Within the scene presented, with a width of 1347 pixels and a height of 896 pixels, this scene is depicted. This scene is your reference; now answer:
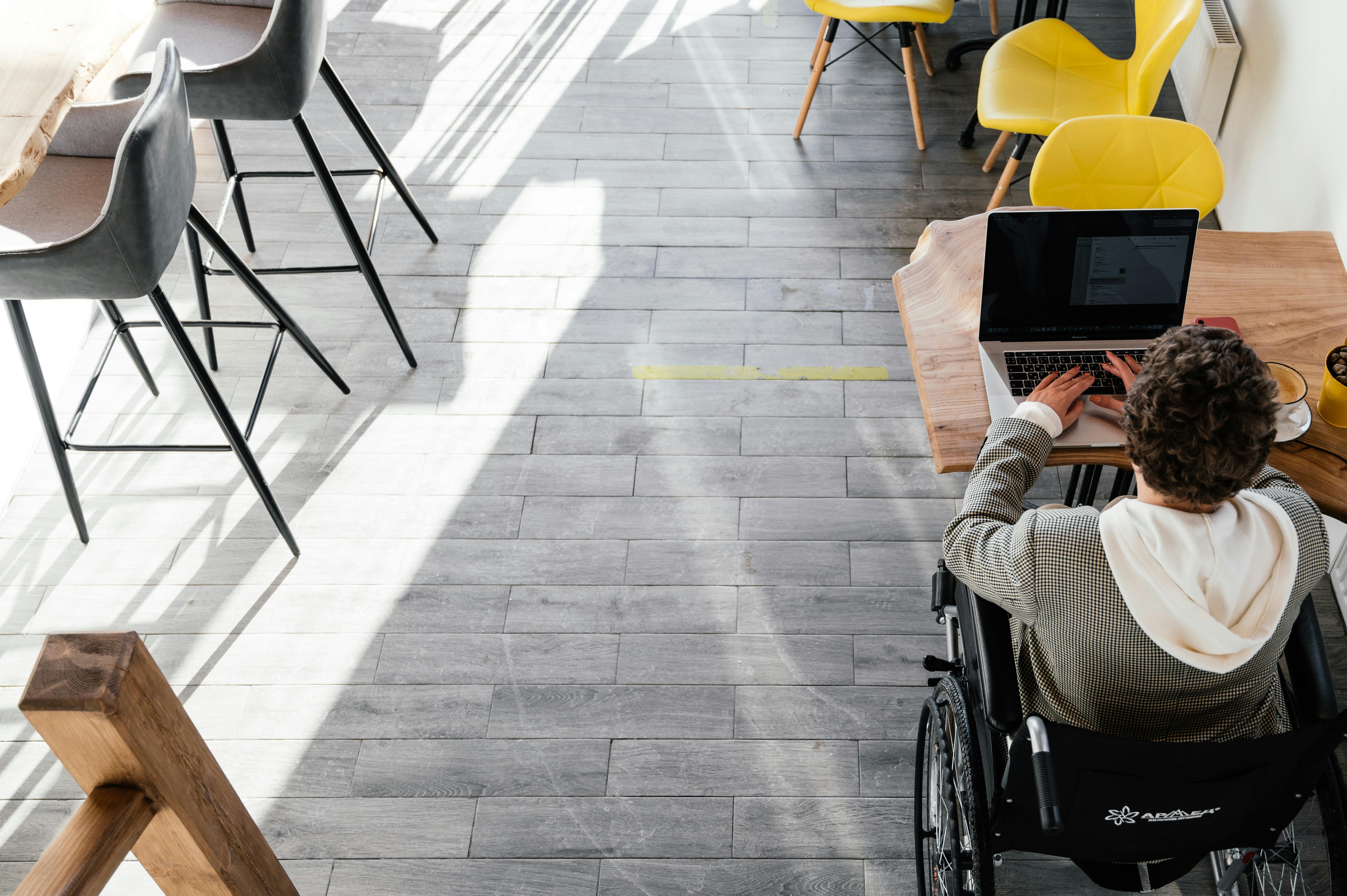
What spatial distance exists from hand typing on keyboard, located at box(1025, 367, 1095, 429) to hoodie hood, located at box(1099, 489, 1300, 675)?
46cm

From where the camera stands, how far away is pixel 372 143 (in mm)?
3084

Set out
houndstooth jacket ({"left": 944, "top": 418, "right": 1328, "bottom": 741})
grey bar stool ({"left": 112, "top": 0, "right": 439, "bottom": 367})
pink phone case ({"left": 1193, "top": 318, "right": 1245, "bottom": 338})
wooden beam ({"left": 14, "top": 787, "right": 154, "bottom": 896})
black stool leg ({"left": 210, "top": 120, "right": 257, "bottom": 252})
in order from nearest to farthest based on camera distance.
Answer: wooden beam ({"left": 14, "top": 787, "right": 154, "bottom": 896}) < houndstooth jacket ({"left": 944, "top": 418, "right": 1328, "bottom": 741}) < pink phone case ({"left": 1193, "top": 318, "right": 1245, "bottom": 338}) < grey bar stool ({"left": 112, "top": 0, "right": 439, "bottom": 367}) < black stool leg ({"left": 210, "top": 120, "right": 257, "bottom": 252})

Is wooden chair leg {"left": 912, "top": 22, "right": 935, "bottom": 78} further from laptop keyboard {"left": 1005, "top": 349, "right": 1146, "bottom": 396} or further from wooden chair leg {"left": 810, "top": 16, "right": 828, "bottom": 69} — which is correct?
laptop keyboard {"left": 1005, "top": 349, "right": 1146, "bottom": 396}

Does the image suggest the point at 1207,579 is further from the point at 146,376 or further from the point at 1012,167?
the point at 146,376

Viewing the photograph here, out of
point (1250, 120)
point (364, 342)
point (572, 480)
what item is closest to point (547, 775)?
point (572, 480)

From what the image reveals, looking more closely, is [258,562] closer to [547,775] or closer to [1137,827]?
[547,775]

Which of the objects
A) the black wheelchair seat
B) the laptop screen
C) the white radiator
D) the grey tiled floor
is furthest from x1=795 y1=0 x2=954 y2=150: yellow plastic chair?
the black wheelchair seat

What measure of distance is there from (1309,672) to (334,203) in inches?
99.7

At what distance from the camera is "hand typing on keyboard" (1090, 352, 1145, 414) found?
192 cm

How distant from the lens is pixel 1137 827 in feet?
4.95

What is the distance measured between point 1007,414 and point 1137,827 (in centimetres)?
78

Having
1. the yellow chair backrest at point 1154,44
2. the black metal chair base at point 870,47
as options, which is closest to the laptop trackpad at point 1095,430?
the yellow chair backrest at point 1154,44

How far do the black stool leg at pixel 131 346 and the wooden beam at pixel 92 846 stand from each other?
1734 mm

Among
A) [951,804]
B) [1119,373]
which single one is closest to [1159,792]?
[951,804]
